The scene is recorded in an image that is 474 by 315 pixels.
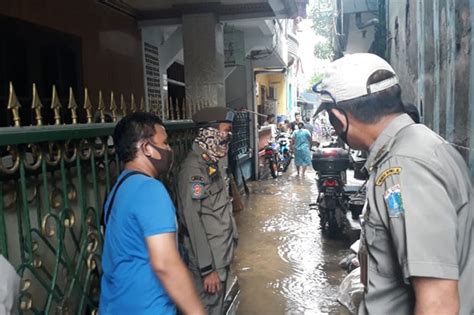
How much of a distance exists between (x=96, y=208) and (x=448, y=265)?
5.12 feet

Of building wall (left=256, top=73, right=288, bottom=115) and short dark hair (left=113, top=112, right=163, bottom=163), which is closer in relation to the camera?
short dark hair (left=113, top=112, right=163, bottom=163)

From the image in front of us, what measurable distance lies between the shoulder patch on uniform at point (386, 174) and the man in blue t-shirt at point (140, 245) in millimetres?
761

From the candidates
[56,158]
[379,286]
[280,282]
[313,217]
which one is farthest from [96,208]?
[313,217]

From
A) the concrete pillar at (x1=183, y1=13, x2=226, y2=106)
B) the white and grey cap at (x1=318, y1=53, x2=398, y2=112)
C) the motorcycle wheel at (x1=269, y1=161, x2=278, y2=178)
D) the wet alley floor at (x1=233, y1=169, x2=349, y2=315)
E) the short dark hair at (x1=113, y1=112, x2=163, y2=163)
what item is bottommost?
the wet alley floor at (x1=233, y1=169, x2=349, y2=315)

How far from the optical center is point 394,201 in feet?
4.00

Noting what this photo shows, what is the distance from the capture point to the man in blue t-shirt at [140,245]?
1.53 meters

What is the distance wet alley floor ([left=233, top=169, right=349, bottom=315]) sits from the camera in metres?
4.08

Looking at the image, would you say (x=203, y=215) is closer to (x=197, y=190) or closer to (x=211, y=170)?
(x=197, y=190)

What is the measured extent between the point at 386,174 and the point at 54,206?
1299mm

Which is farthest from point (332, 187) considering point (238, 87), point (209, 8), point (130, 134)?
point (238, 87)

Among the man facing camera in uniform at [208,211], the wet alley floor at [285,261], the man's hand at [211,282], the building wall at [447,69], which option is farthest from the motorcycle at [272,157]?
the man's hand at [211,282]

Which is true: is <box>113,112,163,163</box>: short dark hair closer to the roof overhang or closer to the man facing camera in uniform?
the man facing camera in uniform

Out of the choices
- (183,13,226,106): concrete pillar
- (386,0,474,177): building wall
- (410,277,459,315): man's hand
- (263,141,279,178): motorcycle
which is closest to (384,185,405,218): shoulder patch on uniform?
(410,277,459,315): man's hand

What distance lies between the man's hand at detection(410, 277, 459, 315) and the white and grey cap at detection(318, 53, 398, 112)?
627 millimetres
